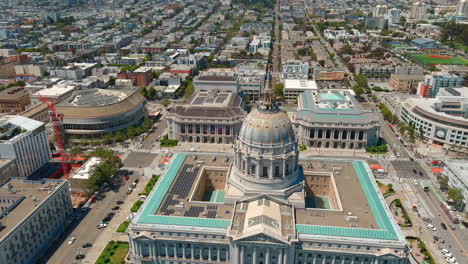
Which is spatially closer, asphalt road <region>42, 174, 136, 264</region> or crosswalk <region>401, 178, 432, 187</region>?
asphalt road <region>42, 174, 136, 264</region>

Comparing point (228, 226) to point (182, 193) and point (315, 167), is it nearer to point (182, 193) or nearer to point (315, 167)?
point (182, 193)

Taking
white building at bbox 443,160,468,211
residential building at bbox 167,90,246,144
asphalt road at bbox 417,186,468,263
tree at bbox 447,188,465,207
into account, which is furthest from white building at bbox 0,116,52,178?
white building at bbox 443,160,468,211

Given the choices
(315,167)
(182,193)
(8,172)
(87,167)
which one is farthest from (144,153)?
(315,167)

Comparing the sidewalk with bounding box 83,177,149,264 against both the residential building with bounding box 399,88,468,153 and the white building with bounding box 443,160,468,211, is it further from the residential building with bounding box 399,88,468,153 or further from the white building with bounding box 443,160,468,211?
the residential building with bounding box 399,88,468,153

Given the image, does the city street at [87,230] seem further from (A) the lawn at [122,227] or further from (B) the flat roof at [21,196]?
(B) the flat roof at [21,196]

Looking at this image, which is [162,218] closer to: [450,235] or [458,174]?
[450,235]

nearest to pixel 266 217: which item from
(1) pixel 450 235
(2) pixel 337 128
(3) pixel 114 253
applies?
(3) pixel 114 253
